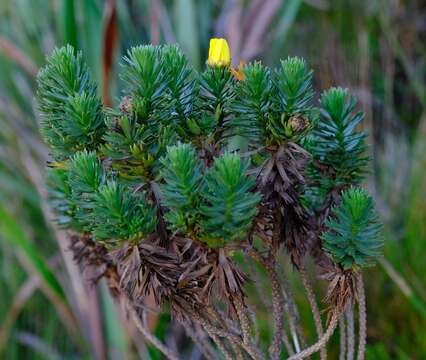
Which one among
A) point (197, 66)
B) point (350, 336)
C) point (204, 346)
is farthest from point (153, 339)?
point (197, 66)

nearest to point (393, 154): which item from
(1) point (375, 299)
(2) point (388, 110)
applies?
(2) point (388, 110)

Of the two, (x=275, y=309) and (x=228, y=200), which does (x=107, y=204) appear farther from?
(x=275, y=309)

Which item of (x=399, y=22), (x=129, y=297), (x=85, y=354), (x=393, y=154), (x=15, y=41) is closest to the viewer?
(x=129, y=297)

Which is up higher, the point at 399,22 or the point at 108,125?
the point at 399,22

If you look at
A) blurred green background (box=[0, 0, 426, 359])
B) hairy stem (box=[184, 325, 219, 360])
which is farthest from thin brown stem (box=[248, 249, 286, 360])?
blurred green background (box=[0, 0, 426, 359])

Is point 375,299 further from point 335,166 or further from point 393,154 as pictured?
point 335,166

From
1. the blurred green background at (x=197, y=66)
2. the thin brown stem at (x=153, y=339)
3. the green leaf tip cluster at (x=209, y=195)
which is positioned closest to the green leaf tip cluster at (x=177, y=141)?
the green leaf tip cluster at (x=209, y=195)

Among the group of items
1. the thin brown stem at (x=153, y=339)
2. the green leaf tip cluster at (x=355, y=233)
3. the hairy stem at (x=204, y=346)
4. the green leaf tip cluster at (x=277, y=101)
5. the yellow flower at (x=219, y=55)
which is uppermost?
the yellow flower at (x=219, y=55)

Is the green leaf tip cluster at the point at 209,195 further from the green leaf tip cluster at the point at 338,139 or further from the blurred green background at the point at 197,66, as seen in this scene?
the blurred green background at the point at 197,66
